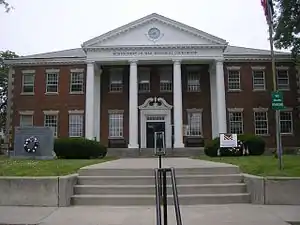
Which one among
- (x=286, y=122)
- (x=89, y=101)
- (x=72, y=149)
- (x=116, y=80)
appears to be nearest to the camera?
(x=72, y=149)

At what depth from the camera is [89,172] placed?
11172 mm

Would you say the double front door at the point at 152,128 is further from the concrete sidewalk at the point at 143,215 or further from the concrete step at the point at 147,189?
the concrete sidewalk at the point at 143,215

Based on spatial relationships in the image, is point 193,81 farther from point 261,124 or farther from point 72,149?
point 72,149

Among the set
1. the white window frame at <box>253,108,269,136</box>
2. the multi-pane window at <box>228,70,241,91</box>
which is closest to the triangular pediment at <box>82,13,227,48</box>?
the multi-pane window at <box>228,70,241,91</box>

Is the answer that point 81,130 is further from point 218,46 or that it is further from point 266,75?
point 266,75

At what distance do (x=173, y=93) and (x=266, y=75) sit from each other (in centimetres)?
882

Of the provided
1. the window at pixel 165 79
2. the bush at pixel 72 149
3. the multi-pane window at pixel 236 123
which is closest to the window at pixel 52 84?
the window at pixel 165 79

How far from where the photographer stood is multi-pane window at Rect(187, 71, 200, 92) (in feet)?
120

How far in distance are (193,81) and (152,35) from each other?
5838 millimetres

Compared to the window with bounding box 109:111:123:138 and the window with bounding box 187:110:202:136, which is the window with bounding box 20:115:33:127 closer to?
the window with bounding box 109:111:123:138

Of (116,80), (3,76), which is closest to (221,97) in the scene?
(116,80)

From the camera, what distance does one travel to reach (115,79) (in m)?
37.0

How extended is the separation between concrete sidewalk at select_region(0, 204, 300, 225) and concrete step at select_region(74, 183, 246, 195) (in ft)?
2.55

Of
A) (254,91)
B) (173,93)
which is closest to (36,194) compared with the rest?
(173,93)
